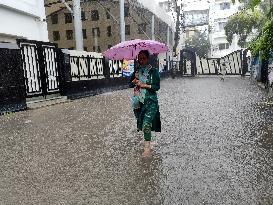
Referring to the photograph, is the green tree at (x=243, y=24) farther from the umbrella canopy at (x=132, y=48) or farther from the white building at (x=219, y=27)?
the umbrella canopy at (x=132, y=48)

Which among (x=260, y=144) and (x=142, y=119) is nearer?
(x=142, y=119)

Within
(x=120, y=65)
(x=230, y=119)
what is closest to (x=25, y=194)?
(x=230, y=119)

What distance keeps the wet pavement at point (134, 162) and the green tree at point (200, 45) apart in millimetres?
52168

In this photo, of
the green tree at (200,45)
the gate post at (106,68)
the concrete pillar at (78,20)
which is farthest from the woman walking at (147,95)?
the green tree at (200,45)

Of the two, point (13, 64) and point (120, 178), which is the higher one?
point (13, 64)

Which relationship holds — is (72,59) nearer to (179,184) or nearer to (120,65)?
(120,65)

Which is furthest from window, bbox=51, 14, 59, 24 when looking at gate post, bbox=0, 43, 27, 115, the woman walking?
the woman walking

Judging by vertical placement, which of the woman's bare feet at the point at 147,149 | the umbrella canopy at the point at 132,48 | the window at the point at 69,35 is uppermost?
the window at the point at 69,35

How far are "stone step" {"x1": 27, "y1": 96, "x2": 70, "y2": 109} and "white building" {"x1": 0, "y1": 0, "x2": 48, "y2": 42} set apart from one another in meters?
4.31

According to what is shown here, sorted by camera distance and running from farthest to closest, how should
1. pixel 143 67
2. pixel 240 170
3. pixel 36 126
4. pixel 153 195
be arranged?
pixel 36 126 < pixel 143 67 < pixel 240 170 < pixel 153 195

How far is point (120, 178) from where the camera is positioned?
4.37 meters

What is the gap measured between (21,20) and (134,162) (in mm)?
13979

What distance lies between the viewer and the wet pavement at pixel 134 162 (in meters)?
3.82

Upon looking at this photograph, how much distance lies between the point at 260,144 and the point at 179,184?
2485mm
